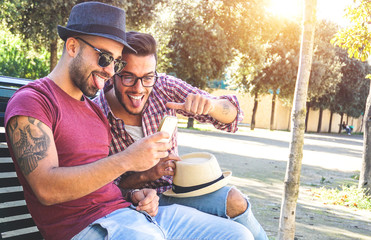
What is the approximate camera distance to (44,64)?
15.9 m

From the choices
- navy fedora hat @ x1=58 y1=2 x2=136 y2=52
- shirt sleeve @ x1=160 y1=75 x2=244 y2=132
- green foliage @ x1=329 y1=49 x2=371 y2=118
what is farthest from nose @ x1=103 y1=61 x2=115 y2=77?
green foliage @ x1=329 y1=49 x2=371 y2=118

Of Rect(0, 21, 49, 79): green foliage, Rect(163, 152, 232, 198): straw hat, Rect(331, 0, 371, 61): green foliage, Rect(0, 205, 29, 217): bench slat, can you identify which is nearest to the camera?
Rect(0, 205, 29, 217): bench slat

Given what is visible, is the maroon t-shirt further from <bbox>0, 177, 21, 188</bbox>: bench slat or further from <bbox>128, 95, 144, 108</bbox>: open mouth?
<bbox>128, 95, 144, 108</bbox>: open mouth

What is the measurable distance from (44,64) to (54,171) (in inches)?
607

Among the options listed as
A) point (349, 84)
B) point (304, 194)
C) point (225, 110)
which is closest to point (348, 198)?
point (304, 194)

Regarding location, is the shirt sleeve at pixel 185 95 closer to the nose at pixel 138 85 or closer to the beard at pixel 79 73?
the nose at pixel 138 85

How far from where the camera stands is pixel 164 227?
7.51 ft

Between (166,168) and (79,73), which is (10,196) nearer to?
(79,73)

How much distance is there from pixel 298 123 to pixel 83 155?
2.71m

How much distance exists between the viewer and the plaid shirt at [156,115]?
289cm

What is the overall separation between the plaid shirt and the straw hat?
32cm

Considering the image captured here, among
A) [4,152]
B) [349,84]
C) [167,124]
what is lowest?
[4,152]

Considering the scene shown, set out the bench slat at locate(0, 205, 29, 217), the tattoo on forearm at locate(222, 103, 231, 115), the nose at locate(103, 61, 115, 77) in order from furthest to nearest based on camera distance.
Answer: the tattoo on forearm at locate(222, 103, 231, 115), the nose at locate(103, 61, 115, 77), the bench slat at locate(0, 205, 29, 217)

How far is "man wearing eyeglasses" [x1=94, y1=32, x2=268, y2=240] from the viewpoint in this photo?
268cm
